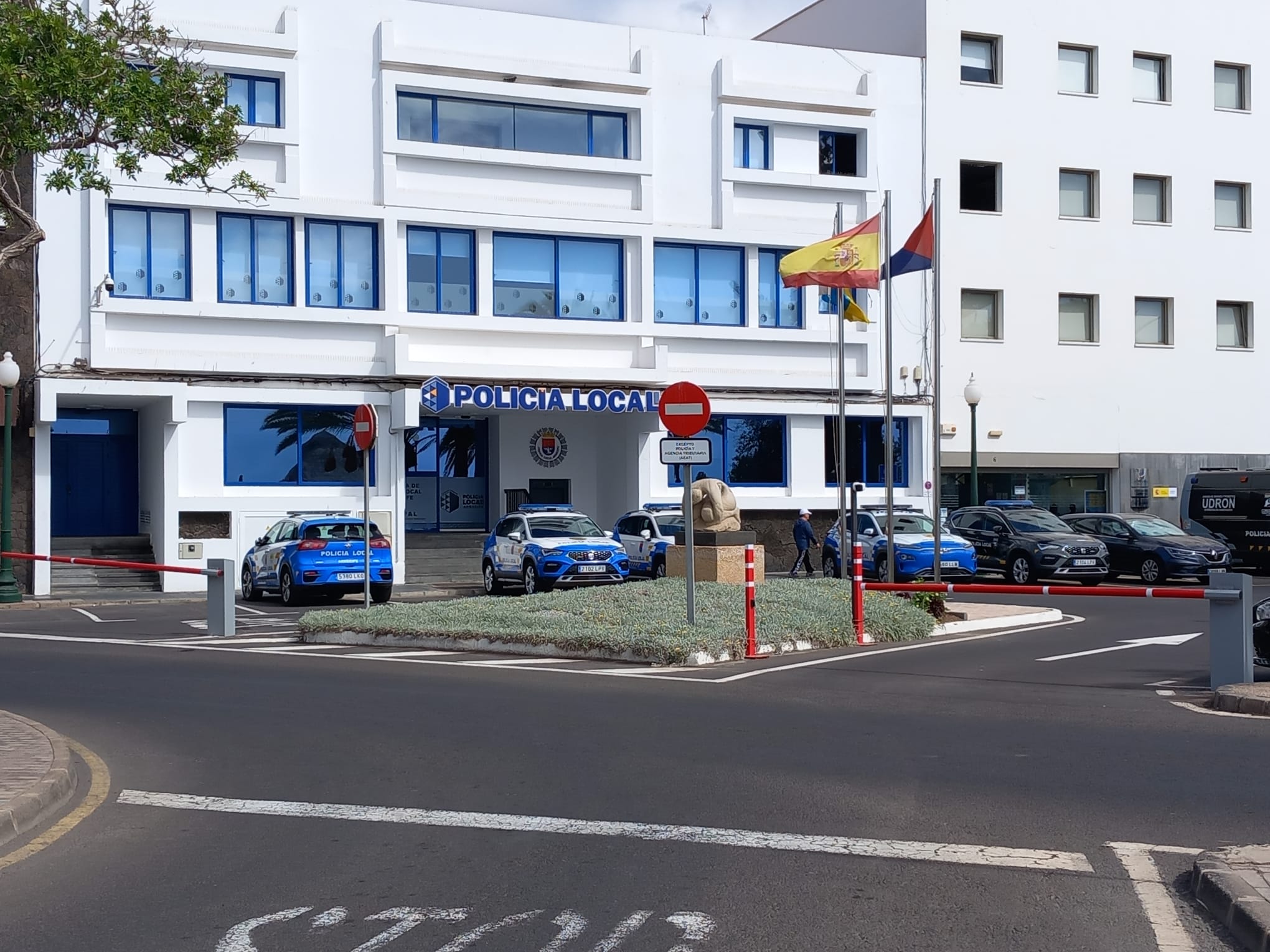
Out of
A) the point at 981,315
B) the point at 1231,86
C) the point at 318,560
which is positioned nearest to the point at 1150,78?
the point at 1231,86

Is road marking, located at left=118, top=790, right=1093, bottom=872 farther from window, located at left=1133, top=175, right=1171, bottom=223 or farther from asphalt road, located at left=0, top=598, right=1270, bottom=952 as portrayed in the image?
window, located at left=1133, top=175, right=1171, bottom=223

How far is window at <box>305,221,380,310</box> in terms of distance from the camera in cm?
3169

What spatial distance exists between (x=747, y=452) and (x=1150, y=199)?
13.7 meters

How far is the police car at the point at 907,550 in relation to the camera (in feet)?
94.3

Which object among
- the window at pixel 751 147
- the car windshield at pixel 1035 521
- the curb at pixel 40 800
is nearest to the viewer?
the curb at pixel 40 800

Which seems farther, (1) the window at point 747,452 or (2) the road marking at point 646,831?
(1) the window at point 747,452

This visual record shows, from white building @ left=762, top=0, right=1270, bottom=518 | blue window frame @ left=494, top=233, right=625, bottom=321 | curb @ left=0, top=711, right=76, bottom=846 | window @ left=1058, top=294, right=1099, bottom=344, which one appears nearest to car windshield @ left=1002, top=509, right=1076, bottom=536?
white building @ left=762, top=0, right=1270, bottom=518

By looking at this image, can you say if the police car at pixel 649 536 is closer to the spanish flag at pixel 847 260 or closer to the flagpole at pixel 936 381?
the spanish flag at pixel 847 260

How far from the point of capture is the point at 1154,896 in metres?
6.22

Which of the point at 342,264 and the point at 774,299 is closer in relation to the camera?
the point at 342,264

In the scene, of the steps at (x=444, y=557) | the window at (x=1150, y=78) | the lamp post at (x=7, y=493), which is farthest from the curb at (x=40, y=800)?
the window at (x=1150, y=78)

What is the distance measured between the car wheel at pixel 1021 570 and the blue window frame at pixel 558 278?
10.3 metres

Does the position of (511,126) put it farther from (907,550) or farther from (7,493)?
(7,493)

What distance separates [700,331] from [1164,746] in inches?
989
